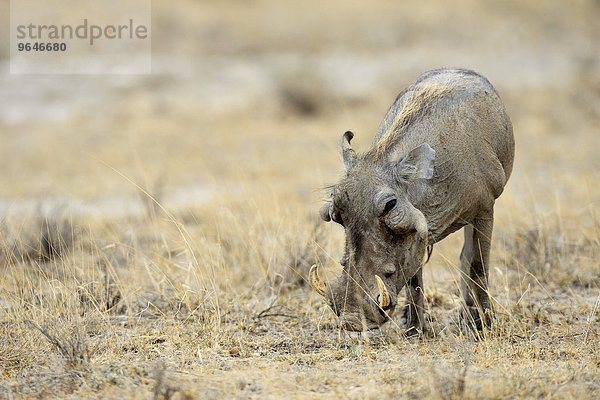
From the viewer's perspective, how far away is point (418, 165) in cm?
477

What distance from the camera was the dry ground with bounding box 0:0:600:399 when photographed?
175 inches

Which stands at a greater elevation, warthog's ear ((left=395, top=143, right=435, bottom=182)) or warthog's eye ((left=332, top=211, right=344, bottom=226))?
warthog's ear ((left=395, top=143, right=435, bottom=182))

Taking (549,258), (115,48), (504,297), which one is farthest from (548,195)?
(115,48)

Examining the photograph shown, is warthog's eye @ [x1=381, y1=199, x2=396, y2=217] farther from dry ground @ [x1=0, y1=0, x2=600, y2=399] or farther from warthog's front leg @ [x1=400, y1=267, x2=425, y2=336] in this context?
warthog's front leg @ [x1=400, y1=267, x2=425, y2=336]

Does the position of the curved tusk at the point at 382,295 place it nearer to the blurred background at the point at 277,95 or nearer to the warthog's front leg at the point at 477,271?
the warthog's front leg at the point at 477,271

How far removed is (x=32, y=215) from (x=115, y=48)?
1573cm

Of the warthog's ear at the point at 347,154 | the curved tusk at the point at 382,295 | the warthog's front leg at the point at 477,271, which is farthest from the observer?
the warthog's front leg at the point at 477,271

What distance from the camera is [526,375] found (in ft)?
13.7

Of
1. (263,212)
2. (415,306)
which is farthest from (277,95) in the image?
(415,306)

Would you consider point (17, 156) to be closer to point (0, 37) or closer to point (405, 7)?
point (0, 37)

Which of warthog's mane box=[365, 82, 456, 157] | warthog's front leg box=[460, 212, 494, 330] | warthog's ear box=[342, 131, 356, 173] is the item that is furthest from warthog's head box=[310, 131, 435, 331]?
warthog's front leg box=[460, 212, 494, 330]

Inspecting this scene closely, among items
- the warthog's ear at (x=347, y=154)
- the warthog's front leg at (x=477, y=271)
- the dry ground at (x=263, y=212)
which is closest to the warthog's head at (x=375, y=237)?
the warthog's ear at (x=347, y=154)

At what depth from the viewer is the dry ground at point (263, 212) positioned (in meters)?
4.45

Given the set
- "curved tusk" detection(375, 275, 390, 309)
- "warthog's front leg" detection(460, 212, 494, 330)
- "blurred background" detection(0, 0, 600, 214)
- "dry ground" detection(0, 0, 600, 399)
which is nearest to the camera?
"curved tusk" detection(375, 275, 390, 309)
